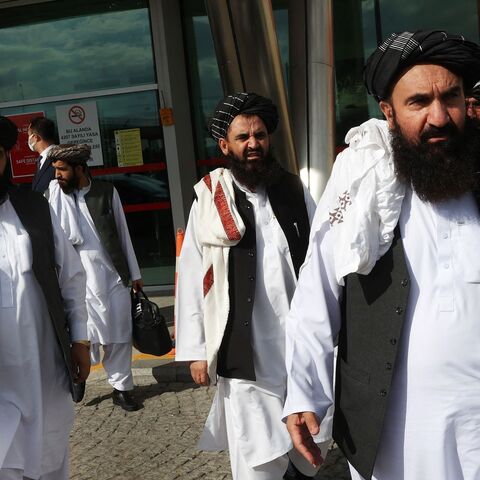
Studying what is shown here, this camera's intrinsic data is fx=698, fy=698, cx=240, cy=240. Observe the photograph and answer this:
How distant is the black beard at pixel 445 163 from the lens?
212cm

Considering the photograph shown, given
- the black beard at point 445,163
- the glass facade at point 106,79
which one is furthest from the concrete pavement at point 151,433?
the glass facade at point 106,79

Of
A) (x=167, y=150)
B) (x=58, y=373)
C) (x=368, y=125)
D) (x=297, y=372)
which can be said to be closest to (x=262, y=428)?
(x=58, y=373)

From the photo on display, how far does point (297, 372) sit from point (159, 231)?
7877 mm

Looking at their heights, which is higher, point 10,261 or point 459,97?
point 459,97

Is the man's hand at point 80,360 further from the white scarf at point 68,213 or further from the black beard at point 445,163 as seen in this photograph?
the white scarf at point 68,213

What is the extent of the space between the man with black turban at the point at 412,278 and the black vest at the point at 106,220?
11.7 ft

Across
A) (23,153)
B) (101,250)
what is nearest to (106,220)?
(101,250)

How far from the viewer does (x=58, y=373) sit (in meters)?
3.23

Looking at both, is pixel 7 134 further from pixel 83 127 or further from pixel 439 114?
pixel 83 127

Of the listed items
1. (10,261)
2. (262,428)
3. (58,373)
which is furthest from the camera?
(262,428)

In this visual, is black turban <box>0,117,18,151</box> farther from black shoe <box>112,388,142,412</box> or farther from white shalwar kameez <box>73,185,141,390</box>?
black shoe <box>112,388,142,412</box>

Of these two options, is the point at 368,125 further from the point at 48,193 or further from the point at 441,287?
the point at 48,193

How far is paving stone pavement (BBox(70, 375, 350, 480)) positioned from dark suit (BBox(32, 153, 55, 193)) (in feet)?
5.98

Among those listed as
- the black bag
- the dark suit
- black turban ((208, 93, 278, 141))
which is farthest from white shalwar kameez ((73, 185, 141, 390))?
black turban ((208, 93, 278, 141))
